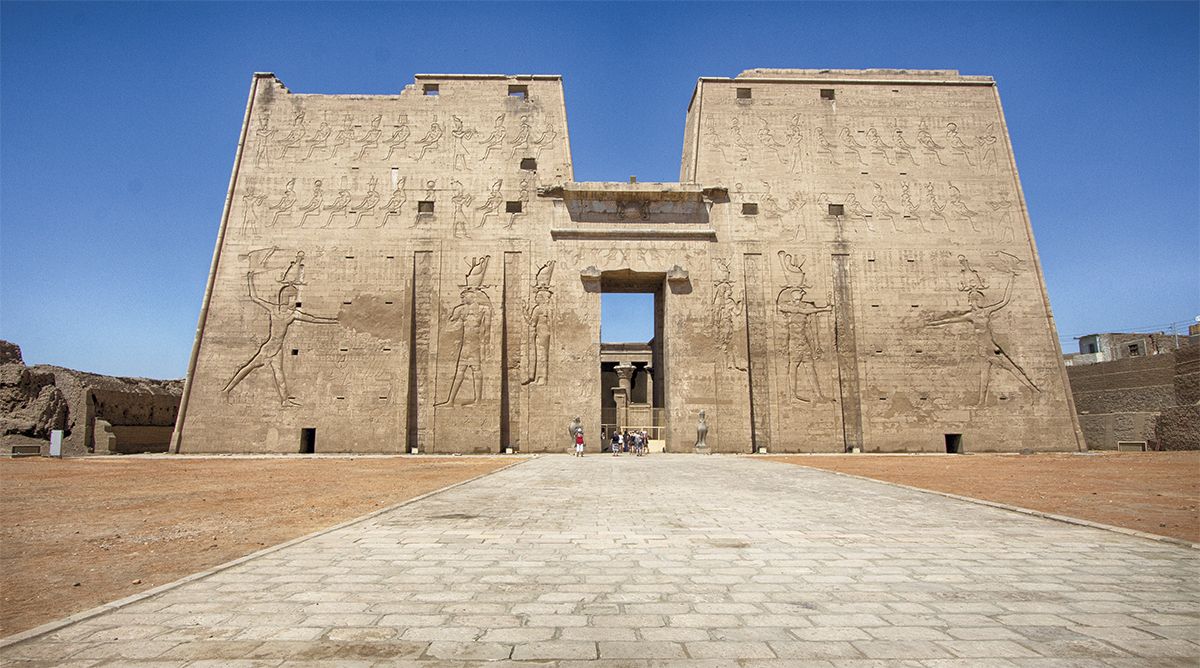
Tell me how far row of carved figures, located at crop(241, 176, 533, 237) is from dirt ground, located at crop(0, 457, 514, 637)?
10.2 metres

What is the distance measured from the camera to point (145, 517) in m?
7.70

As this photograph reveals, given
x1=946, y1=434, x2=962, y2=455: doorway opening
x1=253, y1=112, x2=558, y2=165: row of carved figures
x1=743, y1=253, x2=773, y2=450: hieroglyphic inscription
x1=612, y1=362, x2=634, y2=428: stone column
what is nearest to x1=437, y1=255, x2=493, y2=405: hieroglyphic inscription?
x1=253, y1=112, x2=558, y2=165: row of carved figures

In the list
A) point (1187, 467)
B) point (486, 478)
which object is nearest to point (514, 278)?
point (486, 478)

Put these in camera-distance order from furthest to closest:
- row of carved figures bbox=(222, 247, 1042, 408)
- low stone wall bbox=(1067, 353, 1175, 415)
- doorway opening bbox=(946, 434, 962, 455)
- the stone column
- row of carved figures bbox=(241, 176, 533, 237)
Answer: the stone column → row of carved figures bbox=(241, 176, 533, 237) → low stone wall bbox=(1067, 353, 1175, 415) → doorway opening bbox=(946, 434, 962, 455) → row of carved figures bbox=(222, 247, 1042, 408)

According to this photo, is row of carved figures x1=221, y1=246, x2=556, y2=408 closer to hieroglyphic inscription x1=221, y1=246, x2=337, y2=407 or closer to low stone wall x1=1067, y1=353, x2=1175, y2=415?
hieroglyphic inscription x1=221, y1=246, x2=337, y2=407

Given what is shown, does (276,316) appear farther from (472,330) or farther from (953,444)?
(953,444)

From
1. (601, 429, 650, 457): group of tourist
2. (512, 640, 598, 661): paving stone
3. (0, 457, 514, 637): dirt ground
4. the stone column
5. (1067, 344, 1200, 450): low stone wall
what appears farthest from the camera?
the stone column

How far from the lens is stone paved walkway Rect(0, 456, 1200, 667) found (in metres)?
Answer: 3.05

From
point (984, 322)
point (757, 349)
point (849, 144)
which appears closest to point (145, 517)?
point (757, 349)

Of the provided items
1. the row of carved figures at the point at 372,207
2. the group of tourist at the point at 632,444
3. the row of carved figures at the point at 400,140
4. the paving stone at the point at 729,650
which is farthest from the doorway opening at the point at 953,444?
the paving stone at the point at 729,650

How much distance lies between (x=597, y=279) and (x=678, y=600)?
741 inches

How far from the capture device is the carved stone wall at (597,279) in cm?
2170

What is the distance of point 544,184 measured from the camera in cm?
2316

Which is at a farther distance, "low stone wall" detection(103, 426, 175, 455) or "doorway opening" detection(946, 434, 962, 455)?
"low stone wall" detection(103, 426, 175, 455)
